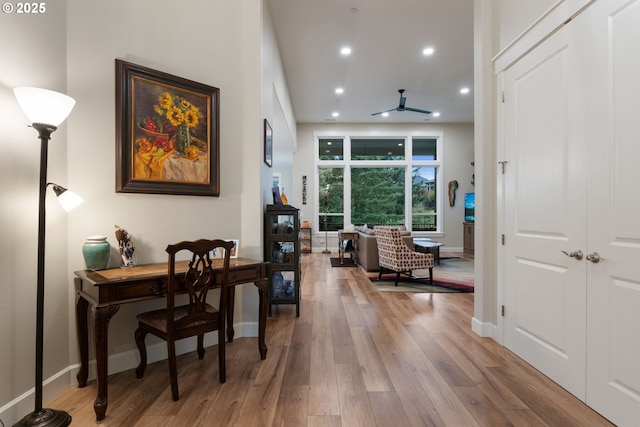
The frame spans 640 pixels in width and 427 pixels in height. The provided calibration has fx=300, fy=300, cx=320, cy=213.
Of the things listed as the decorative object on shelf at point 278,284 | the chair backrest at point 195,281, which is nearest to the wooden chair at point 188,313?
the chair backrest at point 195,281

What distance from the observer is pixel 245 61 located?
2967 mm

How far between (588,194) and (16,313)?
3.54 metres

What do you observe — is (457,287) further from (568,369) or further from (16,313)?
(16,313)

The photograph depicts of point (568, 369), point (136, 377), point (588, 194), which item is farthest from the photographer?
point (136, 377)

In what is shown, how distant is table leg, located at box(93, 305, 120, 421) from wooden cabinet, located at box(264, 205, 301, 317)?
1.77 metres

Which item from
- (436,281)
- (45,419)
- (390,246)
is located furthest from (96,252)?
(436,281)

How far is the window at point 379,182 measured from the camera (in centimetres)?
918

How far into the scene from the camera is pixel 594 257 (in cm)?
183

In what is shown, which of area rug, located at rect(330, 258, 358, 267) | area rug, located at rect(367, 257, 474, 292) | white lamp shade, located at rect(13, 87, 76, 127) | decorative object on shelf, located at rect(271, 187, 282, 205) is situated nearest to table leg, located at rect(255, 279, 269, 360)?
decorative object on shelf, located at rect(271, 187, 282, 205)

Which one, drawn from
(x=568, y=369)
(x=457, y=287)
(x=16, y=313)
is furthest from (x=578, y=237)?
(x=16, y=313)

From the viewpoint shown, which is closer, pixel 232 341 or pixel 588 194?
pixel 588 194

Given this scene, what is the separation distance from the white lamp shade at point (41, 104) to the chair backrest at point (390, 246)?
4.30 m

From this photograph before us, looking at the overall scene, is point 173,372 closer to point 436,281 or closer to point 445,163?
point 436,281

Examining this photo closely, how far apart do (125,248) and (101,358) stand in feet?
2.52
